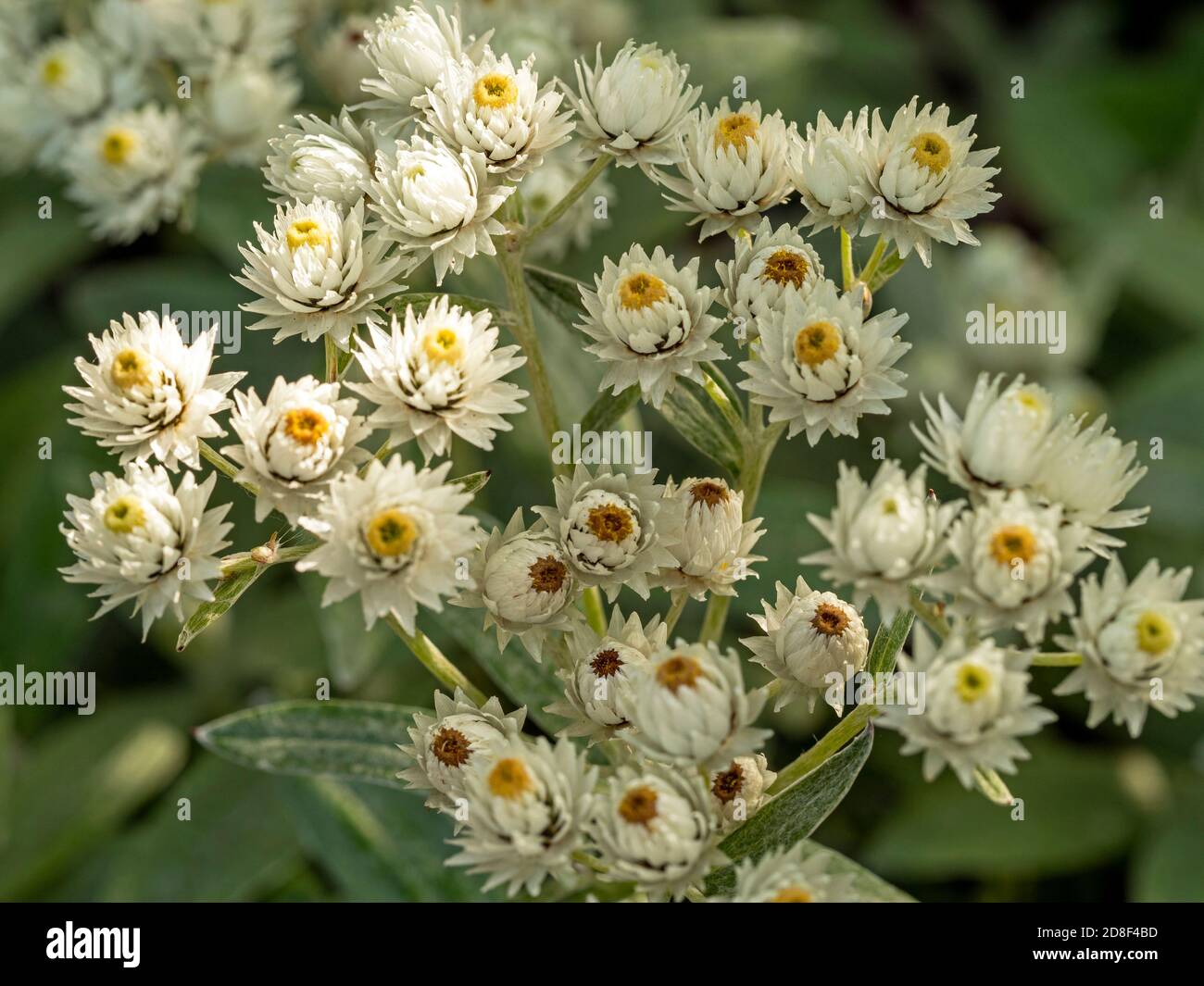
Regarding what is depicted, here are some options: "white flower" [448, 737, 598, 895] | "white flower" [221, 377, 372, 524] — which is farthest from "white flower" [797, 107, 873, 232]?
"white flower" [448, 737, 598, 895]

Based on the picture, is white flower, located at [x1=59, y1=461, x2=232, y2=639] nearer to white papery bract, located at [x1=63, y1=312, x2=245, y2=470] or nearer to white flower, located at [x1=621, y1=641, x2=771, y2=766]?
white papery bract, located at [x1=63, y1=312, x2=245, y2=470]

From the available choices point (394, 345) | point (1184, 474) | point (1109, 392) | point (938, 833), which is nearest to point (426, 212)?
point (394, 345)

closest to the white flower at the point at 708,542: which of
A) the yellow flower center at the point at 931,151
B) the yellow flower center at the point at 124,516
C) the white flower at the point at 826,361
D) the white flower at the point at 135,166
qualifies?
the white flower at the point at 826,361

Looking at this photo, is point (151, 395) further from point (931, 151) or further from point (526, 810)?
point (931, 151)

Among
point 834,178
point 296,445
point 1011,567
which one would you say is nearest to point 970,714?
point 1011,567

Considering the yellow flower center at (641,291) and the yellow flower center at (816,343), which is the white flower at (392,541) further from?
the yellow flower center at (816,343)

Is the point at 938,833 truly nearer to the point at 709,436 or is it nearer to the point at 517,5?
the point at 709,436

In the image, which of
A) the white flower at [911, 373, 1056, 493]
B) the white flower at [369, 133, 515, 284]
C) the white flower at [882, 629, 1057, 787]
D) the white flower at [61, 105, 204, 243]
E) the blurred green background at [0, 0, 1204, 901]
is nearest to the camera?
the white flower at [882, 629, 1057, 787]

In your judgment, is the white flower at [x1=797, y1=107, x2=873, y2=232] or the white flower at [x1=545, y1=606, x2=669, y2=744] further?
the white flower at [x1=797, y1=107, x2=873, y2=232]
